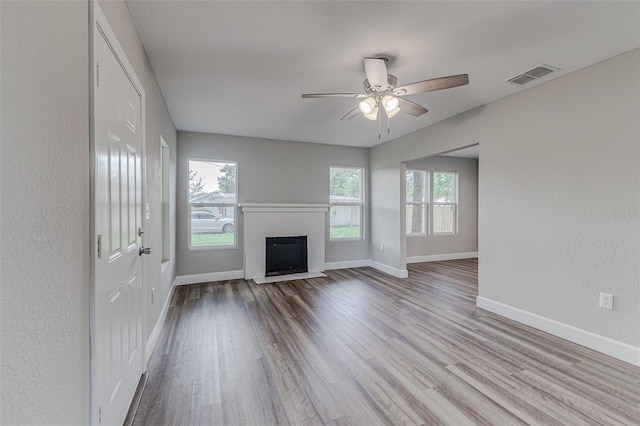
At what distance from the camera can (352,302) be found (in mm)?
3711

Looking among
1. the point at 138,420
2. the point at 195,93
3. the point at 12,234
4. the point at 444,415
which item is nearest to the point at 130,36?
the point at 195,93

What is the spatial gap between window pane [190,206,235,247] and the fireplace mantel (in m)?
0.30

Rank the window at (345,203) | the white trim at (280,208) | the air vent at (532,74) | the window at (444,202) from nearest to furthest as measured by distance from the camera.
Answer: the air vent at (532,74)
the white trim at (280,208)
the window at (345,203)
the window at (444,202)

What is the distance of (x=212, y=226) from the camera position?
4844 mm

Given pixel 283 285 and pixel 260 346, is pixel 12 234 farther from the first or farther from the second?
pixel 283 285

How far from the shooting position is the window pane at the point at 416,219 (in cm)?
650

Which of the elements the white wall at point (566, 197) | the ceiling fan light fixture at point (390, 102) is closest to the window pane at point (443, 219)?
the white wall at point (566, 197)

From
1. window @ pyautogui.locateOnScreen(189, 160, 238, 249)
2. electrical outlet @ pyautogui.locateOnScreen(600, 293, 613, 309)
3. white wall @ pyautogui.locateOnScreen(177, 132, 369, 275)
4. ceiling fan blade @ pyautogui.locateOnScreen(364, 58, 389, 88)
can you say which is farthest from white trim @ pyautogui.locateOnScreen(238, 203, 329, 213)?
electrical outlet @ pyautogui.locateOnScreen(600, 293, 613, 309)

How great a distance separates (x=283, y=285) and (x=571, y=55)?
4.28 m

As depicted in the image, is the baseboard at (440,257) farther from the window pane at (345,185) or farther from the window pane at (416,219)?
the window pane at (345,185)

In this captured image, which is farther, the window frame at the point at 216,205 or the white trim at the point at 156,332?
the window frame at the point at 216,205

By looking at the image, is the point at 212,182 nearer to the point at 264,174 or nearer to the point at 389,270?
the point at 264,174

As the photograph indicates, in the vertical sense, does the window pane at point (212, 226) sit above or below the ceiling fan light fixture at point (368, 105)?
below

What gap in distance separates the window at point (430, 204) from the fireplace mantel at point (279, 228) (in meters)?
2.27
